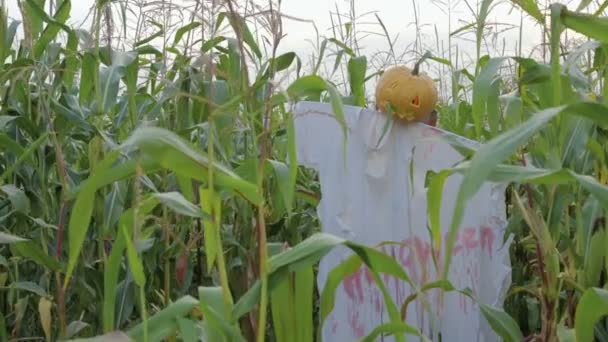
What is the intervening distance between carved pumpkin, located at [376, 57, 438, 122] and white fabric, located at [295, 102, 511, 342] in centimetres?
3

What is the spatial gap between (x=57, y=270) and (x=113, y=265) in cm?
38

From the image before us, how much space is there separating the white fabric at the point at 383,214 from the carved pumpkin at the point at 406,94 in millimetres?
30

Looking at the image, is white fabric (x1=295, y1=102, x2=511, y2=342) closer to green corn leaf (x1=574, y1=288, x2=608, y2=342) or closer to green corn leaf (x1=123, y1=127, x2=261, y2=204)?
green corn leaf (x1=574, y1=288, x2=608, y2=342)

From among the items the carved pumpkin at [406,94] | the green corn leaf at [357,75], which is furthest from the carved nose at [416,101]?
the green corn leaf at [357,75]

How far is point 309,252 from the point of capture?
1119mm

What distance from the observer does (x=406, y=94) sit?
69.2 inches

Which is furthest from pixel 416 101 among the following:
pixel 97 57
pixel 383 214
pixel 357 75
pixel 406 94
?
pixel 97 57

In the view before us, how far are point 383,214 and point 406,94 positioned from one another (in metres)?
0.23

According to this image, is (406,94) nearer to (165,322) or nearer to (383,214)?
(383,214)

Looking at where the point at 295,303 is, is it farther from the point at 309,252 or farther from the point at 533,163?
the point at 533,163

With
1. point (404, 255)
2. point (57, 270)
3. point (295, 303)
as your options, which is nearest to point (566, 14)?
point (295, 303)

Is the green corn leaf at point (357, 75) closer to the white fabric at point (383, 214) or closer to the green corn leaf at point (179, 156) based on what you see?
the white fabric at point (383, 214)

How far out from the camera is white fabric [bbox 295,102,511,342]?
5.69 feet

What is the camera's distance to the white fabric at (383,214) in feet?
5.69
